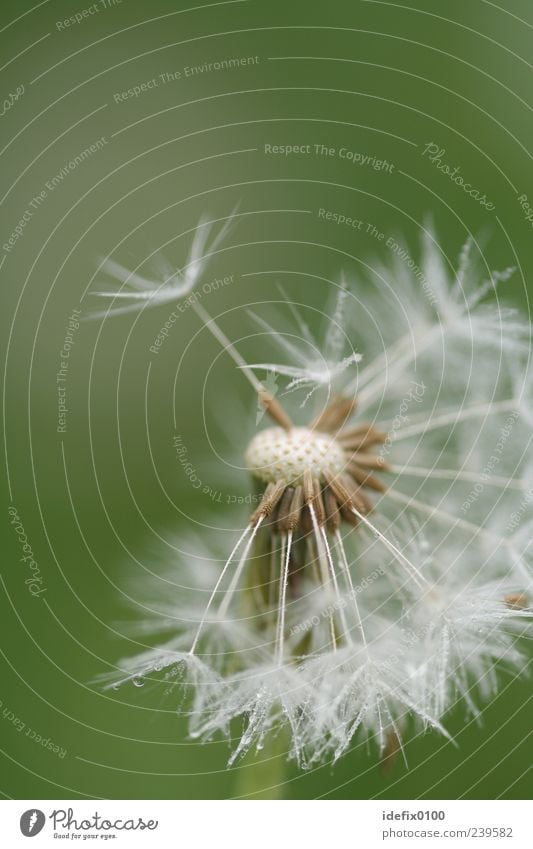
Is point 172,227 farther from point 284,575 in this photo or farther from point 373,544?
point 284,575

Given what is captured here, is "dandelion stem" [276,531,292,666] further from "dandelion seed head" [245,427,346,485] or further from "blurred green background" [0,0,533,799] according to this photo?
"blurred green background" [0,0,533,799]

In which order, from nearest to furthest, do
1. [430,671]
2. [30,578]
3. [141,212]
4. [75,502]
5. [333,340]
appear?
[430,671] → [333,340] → [30,578] → [75,502] → [141,212]

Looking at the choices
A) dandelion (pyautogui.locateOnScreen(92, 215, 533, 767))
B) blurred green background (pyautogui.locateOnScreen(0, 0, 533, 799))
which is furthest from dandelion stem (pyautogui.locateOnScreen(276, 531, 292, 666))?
blurred green background (pyautogui.locateOnScreen(0, 0, 533, 799))

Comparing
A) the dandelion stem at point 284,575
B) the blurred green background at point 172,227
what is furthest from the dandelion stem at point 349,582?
the blurred green background at point 172,227

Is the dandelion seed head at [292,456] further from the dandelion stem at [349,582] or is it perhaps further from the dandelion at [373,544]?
the dandelion stem at [349,582]

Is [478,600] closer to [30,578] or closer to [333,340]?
[333,340]

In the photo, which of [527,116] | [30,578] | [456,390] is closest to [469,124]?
[527,116]
